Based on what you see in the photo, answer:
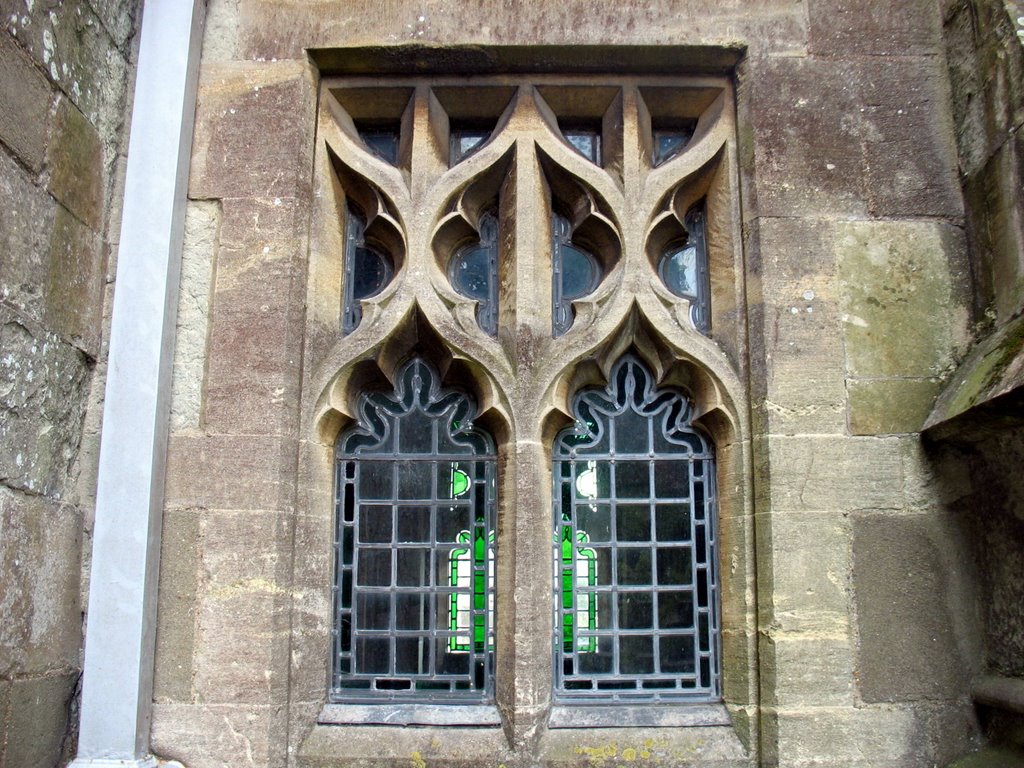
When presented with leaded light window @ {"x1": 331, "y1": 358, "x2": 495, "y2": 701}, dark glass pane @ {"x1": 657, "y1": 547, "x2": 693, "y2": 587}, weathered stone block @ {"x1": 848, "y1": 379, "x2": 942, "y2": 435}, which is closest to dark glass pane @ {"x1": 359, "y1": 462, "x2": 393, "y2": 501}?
leaded light window @ {"x1": 331, "y1": 358, "x2": 495, "y2": 701}

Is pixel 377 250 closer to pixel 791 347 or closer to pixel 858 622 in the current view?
pixel 791 347

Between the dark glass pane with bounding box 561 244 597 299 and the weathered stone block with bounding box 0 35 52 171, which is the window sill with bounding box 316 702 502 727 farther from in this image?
the weathered stone block with bounding box 0 35 52 171

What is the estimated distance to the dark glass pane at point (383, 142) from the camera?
4098 millimetres

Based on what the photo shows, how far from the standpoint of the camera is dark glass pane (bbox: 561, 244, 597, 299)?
3.89 m

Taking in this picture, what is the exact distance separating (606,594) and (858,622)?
922mm

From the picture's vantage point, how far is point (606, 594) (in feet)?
11.9

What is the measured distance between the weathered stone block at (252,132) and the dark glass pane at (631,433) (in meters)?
1.60

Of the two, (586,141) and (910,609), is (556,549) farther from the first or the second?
(586,141)

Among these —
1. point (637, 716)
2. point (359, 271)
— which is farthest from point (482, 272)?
point (637, 716)

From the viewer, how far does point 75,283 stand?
10.9 ft

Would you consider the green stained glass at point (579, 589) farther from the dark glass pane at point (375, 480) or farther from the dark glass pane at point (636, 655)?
the dark glass pane at point (375, 480)

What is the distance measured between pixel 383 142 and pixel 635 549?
6.80ft

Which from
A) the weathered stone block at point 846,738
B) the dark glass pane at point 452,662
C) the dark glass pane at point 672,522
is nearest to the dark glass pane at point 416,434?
the dark glass pane at point 452,662

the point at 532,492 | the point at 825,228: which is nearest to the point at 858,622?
the point at 532,492
